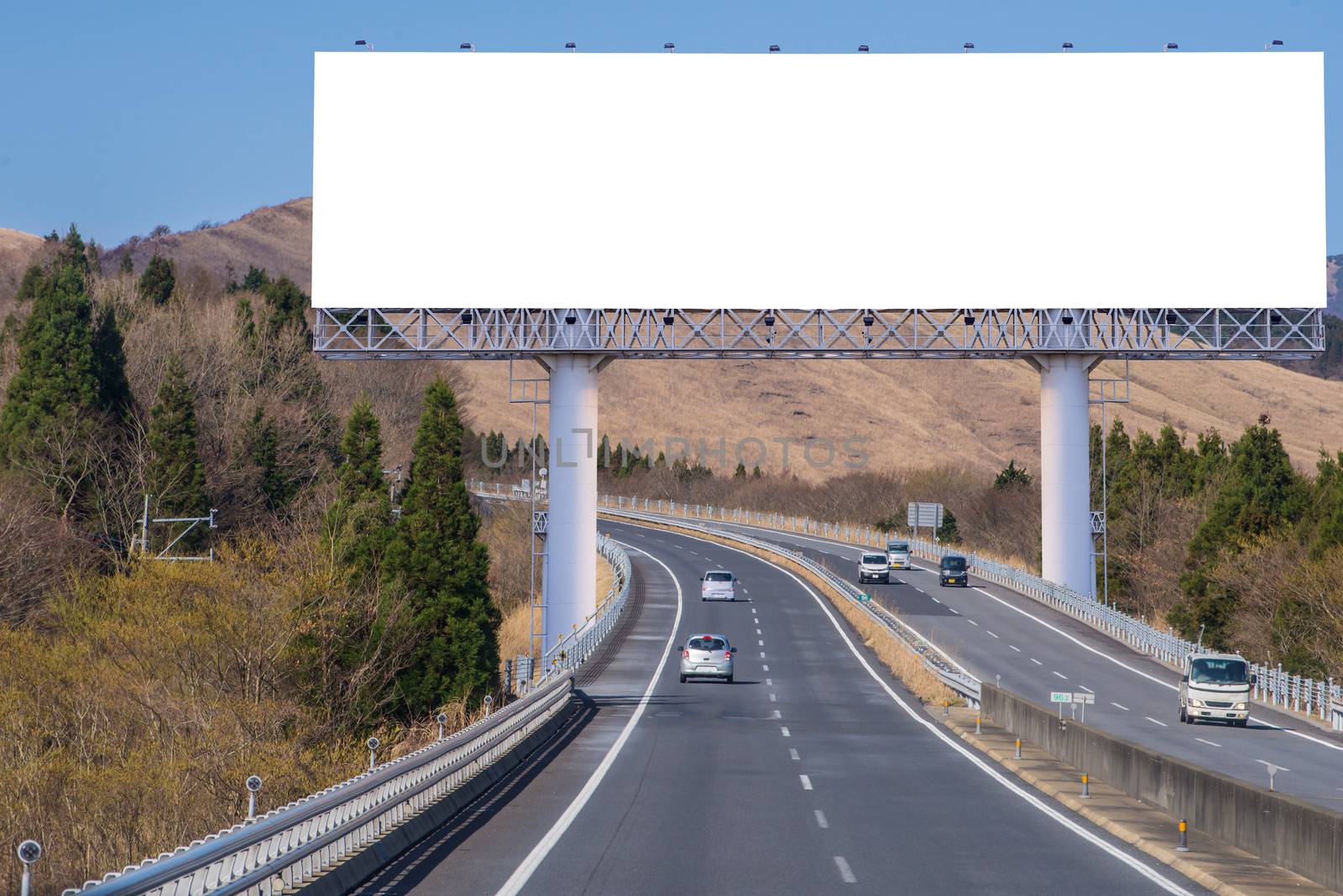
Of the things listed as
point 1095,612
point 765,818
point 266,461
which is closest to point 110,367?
point 266,461

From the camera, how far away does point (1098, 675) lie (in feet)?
184

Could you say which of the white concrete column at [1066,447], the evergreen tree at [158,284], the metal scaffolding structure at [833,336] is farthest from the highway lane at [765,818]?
the evergreen tree at [158,284]

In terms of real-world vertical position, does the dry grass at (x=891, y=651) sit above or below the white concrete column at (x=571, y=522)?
below

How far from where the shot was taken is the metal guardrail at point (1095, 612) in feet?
159

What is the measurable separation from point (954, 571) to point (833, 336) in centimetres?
2757

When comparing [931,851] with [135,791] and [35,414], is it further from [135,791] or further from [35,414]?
[35,414]

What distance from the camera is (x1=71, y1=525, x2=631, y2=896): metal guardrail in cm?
1227

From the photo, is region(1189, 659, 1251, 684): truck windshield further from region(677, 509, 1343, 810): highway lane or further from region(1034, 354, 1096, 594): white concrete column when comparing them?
region(1034, 354, 1096, 594): white concrete column

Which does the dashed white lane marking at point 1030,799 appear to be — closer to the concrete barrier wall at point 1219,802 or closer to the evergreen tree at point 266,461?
the concrete barrier wall at point 1219,802

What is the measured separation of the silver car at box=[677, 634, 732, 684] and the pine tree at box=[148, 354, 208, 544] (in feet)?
98.5

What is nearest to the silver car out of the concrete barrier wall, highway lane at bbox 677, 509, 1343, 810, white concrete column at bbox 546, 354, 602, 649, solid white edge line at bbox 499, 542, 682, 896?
solid white edge line at bbox 499, 542, 682, 896

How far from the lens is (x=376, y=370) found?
4712 inches

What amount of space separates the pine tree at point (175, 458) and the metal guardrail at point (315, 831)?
47140 millimetres

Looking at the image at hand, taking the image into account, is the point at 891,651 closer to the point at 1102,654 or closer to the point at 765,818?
the point at 1102,654
